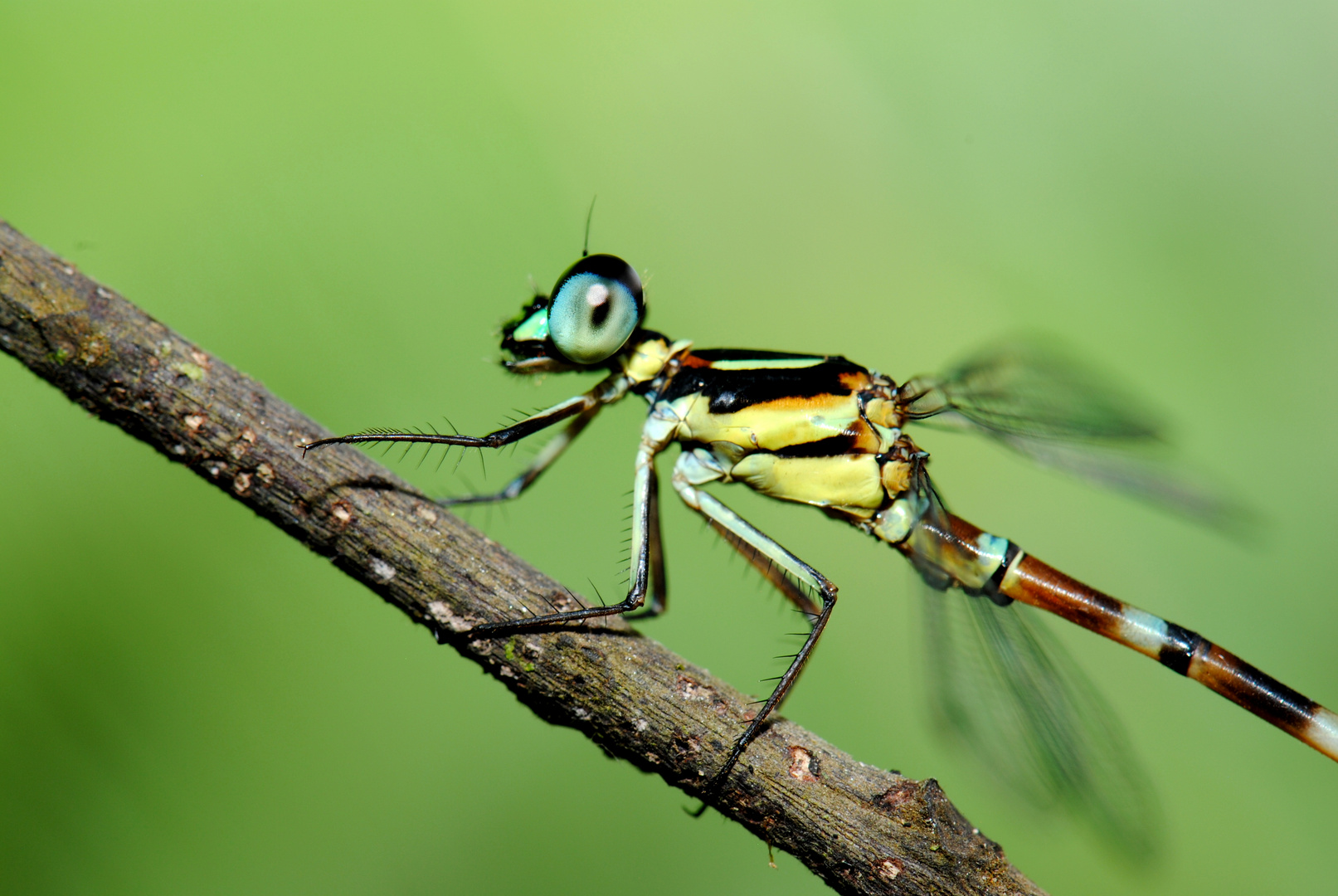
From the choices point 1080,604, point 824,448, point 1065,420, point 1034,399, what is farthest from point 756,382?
point 1080,604

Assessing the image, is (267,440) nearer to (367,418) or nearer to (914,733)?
(367,418)

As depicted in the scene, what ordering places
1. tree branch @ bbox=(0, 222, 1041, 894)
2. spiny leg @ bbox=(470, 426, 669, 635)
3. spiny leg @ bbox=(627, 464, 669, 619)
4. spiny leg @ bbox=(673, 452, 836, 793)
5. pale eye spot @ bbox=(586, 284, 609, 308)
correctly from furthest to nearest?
spiny leg @ bbox=(627, 464, 669, 619), pale eye spot @ bbox=(586, 284, 609, 308), spiny leg @ bbox=(673, 452, 836, 793), spiny leg @ bbox=(470, 426, 669, 635), tree branch @ bbox=(0, 222, 1041, 894)

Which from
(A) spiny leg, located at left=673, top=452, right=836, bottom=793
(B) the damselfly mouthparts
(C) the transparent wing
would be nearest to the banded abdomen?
(B) the damselfly mouthparts

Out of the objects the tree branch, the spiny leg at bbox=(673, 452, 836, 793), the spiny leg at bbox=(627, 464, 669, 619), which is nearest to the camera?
the tree branch

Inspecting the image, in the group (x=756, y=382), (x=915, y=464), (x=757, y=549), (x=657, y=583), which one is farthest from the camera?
(x=657, y=583)

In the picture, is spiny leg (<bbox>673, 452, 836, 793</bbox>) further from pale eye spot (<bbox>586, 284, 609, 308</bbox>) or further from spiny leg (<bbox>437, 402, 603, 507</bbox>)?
pale eye spot (<bbox>586, 284, 609, 308</bbox>)

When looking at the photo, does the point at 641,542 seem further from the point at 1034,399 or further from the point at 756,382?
the point at 1034,399

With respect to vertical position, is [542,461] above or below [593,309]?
below
